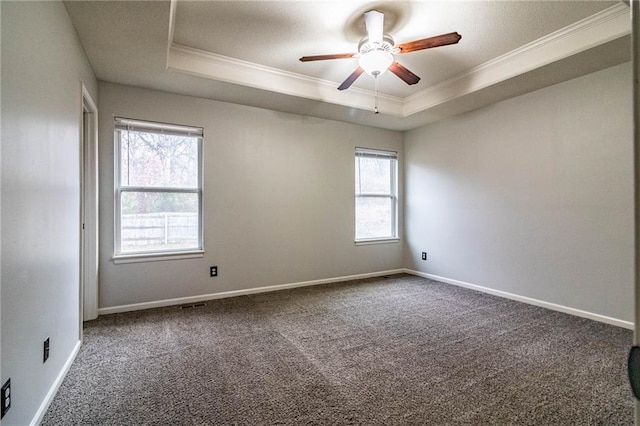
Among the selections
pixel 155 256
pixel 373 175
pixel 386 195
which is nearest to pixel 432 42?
pixel 373 175

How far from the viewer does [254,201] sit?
4125mm

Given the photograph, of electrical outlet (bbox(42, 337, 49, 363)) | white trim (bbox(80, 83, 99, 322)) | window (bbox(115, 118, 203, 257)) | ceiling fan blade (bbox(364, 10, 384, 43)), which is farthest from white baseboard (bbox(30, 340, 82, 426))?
ceiling fan blade (bbox(364, 10, 384, 43))

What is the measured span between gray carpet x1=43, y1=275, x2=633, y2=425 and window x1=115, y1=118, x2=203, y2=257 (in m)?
Answer: 0.79

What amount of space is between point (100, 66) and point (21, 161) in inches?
76.2

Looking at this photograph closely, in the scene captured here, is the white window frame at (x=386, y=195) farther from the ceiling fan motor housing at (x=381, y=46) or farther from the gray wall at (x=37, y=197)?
the gray wall at (x=37, y=197)

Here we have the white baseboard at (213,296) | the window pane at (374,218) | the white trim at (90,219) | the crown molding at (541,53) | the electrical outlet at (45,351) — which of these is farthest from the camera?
the window pane at (374,218)

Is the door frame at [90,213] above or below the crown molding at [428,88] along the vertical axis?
below

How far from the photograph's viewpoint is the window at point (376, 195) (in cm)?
506

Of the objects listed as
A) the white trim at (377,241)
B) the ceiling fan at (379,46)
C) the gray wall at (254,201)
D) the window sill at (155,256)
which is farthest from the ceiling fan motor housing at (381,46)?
the white trim at (377,241)

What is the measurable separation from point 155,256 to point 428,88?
3927mm

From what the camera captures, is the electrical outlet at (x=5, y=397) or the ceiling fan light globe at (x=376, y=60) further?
the ceiling fan light globe at (x=376, y=60)

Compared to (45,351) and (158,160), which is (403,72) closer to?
(158,160)

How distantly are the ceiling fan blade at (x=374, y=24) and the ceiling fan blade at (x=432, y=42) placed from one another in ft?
0.75

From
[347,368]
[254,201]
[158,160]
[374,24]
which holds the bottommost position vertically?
[347,368]
